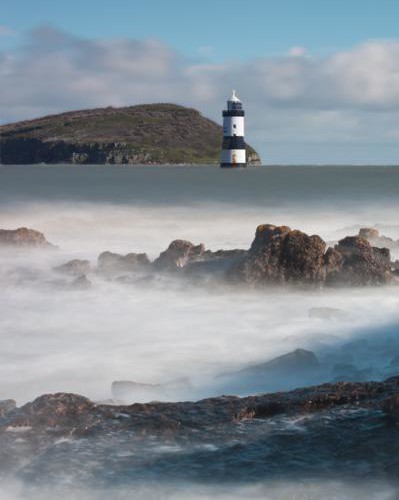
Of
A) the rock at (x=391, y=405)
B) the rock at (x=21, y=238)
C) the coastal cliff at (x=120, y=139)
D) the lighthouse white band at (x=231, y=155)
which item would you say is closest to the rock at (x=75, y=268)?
the rock at (x=21, y=238)

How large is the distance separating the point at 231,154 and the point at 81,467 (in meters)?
60.2

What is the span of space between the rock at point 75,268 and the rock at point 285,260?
366 centimetres

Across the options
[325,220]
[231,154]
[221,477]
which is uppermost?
[231,154]


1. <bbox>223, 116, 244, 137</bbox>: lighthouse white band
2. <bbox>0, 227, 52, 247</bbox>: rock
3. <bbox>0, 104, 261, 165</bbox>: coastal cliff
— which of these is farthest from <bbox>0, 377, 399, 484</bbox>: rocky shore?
<bbox>0, 104, 261, 165</bbox>: coastal cliff

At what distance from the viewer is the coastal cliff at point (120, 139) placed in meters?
126

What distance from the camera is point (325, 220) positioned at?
32594 millimetres

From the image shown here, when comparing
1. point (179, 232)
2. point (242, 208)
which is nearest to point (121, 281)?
point (179, 232)

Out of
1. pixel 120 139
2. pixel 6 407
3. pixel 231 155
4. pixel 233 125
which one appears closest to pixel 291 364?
pixel 6 407

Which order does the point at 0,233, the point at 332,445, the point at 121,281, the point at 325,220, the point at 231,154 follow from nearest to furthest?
the point at 332,445
the point at 121,281
the point at 0,233
the point at 325,220
the point at 231,154

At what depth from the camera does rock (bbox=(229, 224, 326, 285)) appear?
1293 cm

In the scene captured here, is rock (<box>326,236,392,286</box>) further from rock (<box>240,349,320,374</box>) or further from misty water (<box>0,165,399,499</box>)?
rock (<box>240,349,320,374</box>)

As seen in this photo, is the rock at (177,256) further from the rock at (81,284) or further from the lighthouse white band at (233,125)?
the lighthouse white band at (233,125)

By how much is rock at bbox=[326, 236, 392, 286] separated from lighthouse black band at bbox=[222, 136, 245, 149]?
49.2 m

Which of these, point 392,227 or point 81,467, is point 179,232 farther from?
point 81,467
